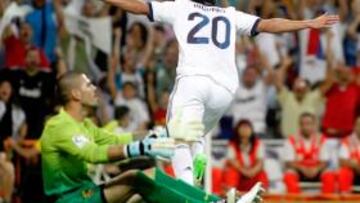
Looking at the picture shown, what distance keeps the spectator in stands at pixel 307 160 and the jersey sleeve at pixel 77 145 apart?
6520 millimetres

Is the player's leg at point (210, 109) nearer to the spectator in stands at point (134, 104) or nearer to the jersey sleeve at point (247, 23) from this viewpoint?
the jersey sleeve at point (247, 23)

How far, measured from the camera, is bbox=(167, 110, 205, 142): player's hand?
13.6m

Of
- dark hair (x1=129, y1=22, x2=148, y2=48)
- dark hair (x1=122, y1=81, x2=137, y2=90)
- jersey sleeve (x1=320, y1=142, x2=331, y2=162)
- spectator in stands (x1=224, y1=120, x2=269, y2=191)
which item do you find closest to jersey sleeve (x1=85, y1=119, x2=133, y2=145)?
spectator in stands (x1=224, y1=120, x2=269, y2=191)

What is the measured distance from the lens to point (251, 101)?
2159 cm

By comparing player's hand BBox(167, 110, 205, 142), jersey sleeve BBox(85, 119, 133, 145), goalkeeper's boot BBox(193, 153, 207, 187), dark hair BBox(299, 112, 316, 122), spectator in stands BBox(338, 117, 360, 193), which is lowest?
spectator in stands BBox(338, 117, 360, 193)

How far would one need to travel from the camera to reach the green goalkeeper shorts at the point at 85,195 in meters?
14.0

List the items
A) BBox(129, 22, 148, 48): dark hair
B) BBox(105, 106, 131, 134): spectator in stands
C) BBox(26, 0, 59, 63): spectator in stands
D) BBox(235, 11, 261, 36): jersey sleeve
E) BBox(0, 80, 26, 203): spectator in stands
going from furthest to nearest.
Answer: BBox(129, 22, 148, 48): dark hair, BBox(26, 0, 59, 63): spectator in stands, BBox(105, 106, 131, 134): spectator in stands, BBox(0, 80, 26, 203): spectator in stands, BBox(235, 11, 261, 36): jersey sleeve

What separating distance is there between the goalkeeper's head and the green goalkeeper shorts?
684 millimetres

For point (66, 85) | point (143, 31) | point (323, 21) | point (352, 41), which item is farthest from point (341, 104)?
point (66, 85)

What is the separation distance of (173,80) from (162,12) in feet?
24.6

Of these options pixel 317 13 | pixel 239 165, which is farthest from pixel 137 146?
pixel 317 13

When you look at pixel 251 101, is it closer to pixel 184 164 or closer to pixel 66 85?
pixel 184 164

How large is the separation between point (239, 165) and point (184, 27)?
19.9 feet

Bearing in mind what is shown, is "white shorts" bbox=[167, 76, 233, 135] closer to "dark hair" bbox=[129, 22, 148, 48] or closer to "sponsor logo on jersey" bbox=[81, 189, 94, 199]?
"sponsor logo on jersey" bbox=[81, 189, 94, 199]
